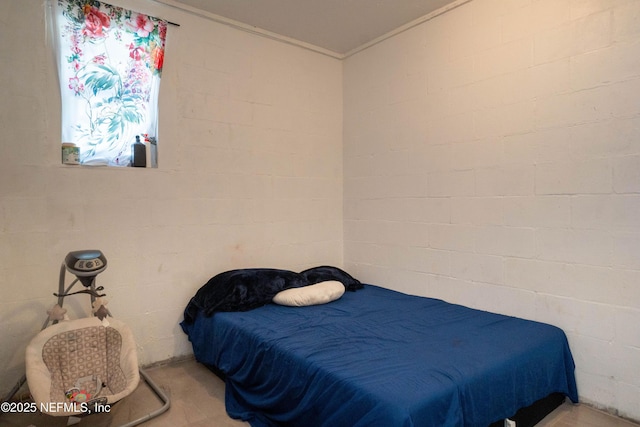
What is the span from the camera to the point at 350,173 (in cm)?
374

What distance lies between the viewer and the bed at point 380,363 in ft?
5.05

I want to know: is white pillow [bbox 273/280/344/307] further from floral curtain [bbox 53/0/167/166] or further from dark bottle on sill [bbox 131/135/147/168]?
floral curtain [bbox 53/0/167/166]

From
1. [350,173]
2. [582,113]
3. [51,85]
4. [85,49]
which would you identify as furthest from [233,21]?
[582,113]

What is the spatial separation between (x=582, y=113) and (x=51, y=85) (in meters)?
3.24

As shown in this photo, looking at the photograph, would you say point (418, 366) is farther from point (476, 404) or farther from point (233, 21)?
point (233, 21)

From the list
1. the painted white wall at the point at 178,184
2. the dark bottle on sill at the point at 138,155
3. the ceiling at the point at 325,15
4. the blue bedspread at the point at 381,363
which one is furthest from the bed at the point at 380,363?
the ceiling at the point at 325,15

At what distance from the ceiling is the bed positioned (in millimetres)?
2230

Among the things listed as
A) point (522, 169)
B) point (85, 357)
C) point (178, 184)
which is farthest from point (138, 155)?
point (522, 169)

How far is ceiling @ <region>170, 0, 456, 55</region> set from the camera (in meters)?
2.82

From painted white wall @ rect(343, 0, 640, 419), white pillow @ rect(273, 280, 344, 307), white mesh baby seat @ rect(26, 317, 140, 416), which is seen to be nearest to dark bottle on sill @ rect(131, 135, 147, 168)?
white mesh baby seat @ rect(26, 317, 140, 416)

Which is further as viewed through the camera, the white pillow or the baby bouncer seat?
the white pillow

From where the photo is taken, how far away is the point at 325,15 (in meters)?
3.00

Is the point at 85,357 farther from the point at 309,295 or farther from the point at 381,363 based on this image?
the point at 381,363

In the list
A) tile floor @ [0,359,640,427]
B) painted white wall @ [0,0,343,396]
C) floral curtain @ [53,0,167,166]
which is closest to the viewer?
tile floor @ [0,359,640,427]
